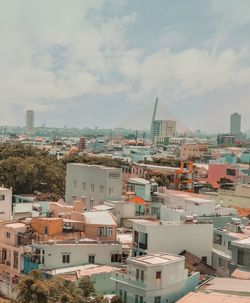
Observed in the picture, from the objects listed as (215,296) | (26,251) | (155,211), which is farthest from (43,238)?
(155,211)

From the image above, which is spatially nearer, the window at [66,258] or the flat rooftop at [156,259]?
the flat rooftop at [156,259]

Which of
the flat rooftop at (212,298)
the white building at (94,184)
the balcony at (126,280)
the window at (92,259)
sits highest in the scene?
the white building at (94,184)

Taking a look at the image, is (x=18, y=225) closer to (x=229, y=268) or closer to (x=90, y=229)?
(x=90, y=229)

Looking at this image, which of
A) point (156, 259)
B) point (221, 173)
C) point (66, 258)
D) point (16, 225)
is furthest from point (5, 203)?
point (221, 173)

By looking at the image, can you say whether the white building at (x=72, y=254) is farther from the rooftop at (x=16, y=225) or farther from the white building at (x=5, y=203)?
the white building at (x=5, y=203)

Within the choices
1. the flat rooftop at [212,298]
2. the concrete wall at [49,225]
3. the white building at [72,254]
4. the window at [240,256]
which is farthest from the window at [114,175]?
the flat rooftop at [212,298]

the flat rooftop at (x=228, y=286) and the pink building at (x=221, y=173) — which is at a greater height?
the pink building at (x=221, y=173)
